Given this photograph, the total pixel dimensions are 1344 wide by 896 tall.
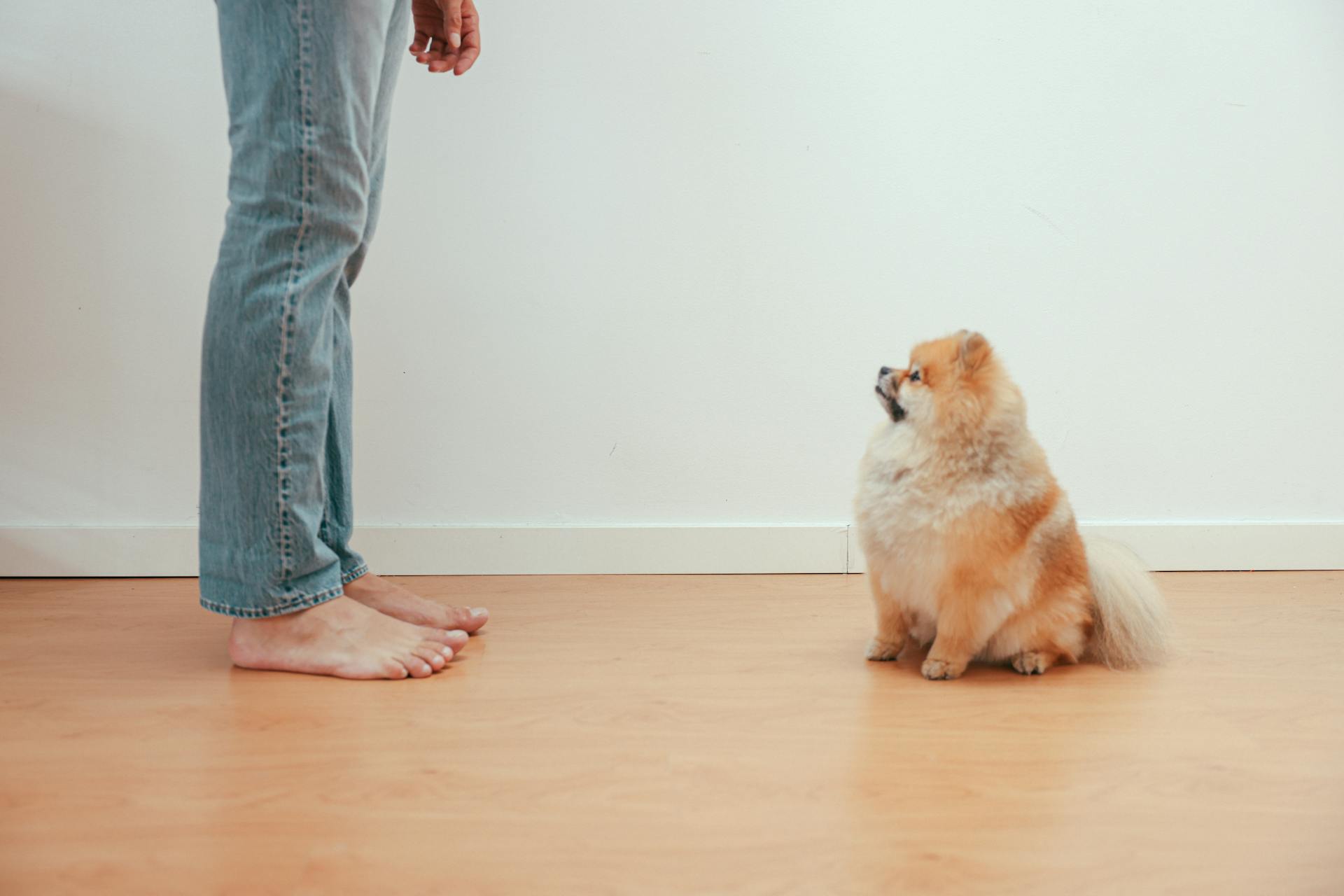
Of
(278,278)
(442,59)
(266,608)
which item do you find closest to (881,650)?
(266,608)

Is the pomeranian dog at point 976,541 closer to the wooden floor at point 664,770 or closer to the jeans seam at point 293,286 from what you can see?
the wooden floor at point 664,770

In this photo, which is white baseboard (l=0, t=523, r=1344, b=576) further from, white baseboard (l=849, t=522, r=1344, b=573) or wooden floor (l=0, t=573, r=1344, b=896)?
wooden floor (l=0, t=573, r=1344, b=896)

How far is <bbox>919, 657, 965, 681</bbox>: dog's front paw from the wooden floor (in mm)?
19

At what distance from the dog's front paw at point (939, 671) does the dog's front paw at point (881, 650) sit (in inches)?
3.4

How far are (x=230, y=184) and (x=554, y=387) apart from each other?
2.95 ft

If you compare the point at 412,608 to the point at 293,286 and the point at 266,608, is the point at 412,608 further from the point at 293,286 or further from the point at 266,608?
the point at 293,286

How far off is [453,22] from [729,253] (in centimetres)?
84

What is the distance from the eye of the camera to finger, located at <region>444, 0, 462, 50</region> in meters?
1.30

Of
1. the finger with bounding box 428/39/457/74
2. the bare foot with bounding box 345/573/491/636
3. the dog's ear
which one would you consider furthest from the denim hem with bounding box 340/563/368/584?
the dog's ear

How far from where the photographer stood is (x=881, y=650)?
1.37m

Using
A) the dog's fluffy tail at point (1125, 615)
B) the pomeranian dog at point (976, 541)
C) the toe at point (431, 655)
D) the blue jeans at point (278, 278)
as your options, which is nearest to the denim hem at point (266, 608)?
the blue jeans at point (278, 278)

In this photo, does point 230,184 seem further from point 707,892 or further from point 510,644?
point 707,892

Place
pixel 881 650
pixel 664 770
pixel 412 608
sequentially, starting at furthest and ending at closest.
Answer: pixel 412 608 → pixel 881 650 → pixel 664 770

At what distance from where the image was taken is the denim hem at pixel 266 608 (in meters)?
A: 1.21
